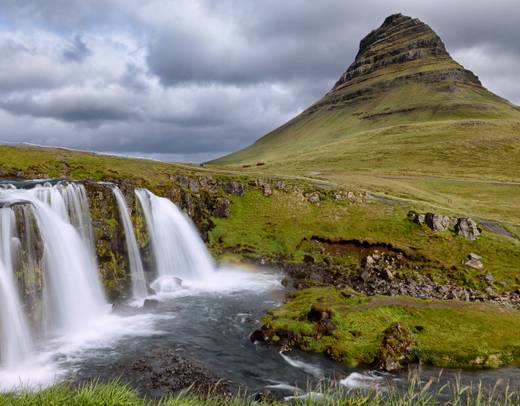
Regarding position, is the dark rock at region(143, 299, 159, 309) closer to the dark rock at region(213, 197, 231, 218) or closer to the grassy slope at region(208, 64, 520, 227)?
the dark rock at region(213, 197, 231, 218)

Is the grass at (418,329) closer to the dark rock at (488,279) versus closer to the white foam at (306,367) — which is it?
the white foam at (306,367)

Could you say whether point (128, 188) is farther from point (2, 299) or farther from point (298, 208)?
point (298, 208)

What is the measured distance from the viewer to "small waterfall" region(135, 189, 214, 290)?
4350 cm

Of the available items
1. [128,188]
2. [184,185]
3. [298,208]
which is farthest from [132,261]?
[298,208]

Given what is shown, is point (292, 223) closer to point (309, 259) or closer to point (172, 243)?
point (309, 259)

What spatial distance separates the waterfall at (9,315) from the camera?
76.7ft

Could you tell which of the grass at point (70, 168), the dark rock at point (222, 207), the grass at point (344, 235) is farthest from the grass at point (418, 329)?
the grass at point (70, 168)

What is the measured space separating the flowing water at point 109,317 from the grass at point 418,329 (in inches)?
44.1

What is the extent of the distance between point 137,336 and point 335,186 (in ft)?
A: 148

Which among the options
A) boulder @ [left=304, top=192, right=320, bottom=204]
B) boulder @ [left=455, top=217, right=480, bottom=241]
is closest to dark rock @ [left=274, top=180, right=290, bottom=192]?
boulder @ [left=304, top=192, right=320, bottom=204]

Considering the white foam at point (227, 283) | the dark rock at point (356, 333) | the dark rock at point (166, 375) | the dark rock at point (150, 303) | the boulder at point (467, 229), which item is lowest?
the white foam at point (227, 283)

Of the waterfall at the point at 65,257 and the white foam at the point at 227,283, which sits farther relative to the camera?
the white foam at the point at 227,283

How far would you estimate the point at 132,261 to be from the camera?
3925 cm

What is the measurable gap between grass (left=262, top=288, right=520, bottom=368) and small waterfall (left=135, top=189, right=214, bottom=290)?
624 inches
